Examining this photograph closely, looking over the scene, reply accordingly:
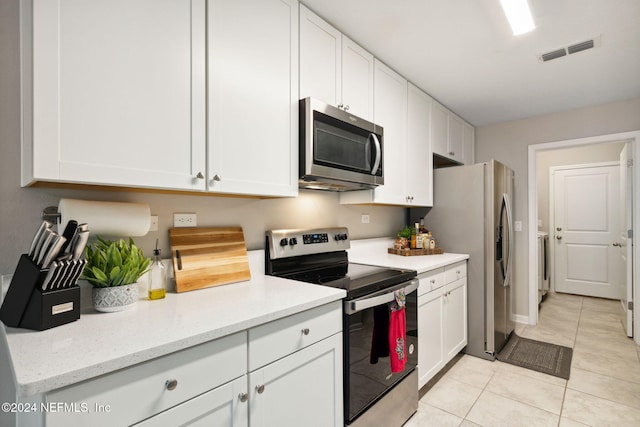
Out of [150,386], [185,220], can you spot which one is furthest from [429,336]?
[150,386]

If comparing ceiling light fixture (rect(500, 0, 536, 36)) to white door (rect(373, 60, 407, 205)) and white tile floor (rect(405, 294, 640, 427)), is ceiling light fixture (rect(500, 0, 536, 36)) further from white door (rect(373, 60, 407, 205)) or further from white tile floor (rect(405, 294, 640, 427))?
white tile floor (rect(405, 294, 640, 427))

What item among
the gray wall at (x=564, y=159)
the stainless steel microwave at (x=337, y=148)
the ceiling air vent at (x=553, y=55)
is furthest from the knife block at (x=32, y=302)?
the gray wall at (x=564, y=159)

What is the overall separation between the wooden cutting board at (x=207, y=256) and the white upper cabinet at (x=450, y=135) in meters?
2.21

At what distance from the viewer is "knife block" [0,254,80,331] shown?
0.90 meters

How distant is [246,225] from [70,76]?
105 centimetres

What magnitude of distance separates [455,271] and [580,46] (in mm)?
1833

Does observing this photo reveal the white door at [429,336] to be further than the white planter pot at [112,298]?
Yes

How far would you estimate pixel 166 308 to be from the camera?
117 cm

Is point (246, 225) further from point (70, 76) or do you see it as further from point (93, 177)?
point (70, 76)

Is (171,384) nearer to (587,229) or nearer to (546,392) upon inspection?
(546,392)

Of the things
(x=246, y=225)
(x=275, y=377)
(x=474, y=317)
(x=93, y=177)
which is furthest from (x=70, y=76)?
(x=474, y=317)

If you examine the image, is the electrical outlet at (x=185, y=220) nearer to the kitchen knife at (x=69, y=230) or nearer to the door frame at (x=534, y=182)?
the kitchen knife at (x=69, y=230)

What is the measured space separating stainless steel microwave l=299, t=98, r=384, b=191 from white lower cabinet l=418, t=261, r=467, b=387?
824 mm

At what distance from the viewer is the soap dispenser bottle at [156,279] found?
1302mm
